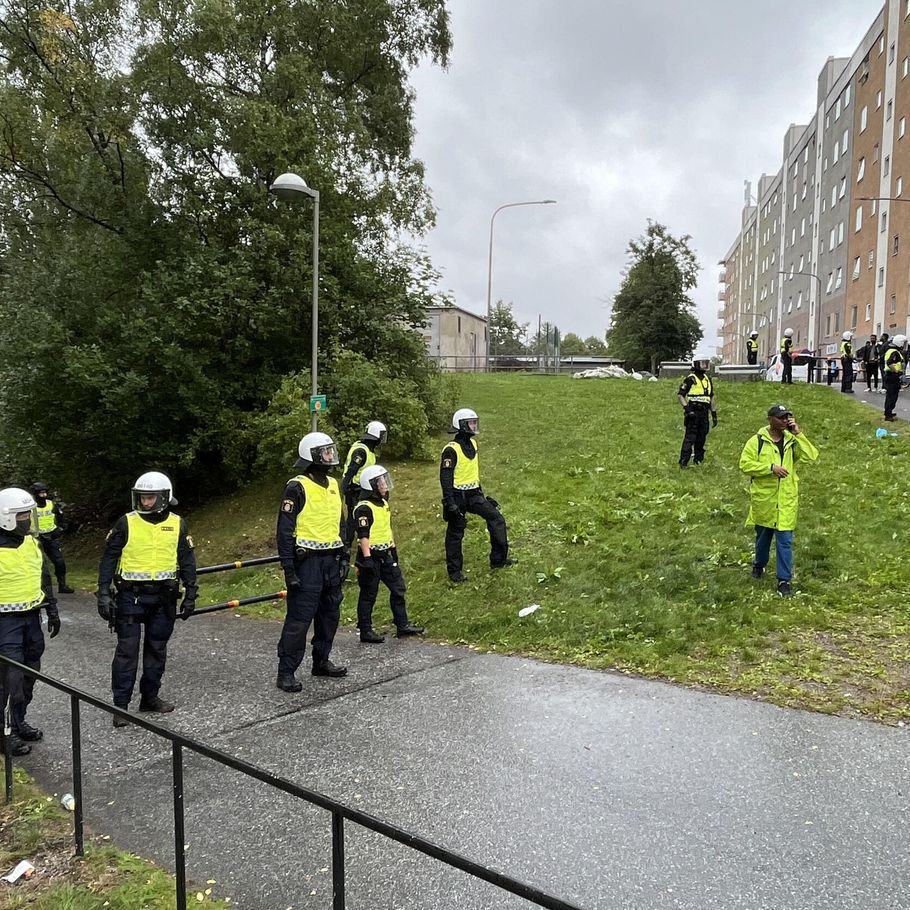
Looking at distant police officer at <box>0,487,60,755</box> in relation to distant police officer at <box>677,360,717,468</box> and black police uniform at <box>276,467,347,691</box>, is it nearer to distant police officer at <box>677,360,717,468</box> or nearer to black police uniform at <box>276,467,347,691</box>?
black police uniform at <box>276,467,347,691</box>

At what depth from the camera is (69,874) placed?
11.4 ft

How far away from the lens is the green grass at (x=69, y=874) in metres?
3.20

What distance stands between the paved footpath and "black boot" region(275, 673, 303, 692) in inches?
4.3

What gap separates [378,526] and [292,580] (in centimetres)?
140

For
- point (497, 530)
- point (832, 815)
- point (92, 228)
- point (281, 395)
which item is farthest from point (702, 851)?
point (92, 228)

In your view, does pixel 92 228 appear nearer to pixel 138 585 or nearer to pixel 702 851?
pixel 138 585

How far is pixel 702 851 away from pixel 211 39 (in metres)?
17.4

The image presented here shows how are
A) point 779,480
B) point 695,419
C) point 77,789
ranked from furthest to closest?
point 695,419
point 779,480
point 77,789

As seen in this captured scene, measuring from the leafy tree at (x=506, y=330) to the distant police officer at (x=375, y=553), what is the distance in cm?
8421

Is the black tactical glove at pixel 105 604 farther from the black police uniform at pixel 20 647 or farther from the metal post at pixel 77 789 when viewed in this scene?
the metal post at pixel 77 789

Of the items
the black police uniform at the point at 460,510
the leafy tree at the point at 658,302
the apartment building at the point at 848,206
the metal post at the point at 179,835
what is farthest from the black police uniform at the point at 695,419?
the leafy tree at the point at 658,302

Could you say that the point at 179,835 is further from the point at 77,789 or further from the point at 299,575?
the point at 299,575

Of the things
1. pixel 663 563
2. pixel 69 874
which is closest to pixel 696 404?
pixel 663 563

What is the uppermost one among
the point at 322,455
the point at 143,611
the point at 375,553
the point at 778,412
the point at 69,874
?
the point at 778,412
